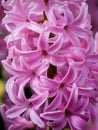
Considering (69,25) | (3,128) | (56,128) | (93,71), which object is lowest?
(3,128)

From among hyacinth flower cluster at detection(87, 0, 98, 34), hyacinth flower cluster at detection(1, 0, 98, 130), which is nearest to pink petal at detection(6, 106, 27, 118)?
hyacinth flower cluster at detection(1, 0, 98, 130)

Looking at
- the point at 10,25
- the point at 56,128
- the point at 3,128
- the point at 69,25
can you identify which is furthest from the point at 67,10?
the point at 3,128

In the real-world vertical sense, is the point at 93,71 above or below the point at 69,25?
below

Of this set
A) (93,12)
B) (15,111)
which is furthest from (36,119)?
(93,12)

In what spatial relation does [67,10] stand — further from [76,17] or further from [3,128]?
[3,128]

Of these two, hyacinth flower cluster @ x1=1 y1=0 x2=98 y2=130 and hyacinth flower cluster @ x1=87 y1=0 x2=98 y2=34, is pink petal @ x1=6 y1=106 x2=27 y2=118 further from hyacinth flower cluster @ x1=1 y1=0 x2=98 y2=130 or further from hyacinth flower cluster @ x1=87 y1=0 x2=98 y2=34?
hyacinth flower cluster @ x1=87 y1=0 x2=98 y2=34

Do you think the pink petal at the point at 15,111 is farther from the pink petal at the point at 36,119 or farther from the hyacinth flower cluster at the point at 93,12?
the hyacinth flower cluster at the point at 93,12

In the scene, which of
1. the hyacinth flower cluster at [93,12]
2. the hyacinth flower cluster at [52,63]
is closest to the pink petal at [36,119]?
the hyacinth flower cluster at [52,63]

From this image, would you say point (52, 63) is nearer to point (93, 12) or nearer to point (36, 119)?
point (36, 119)
